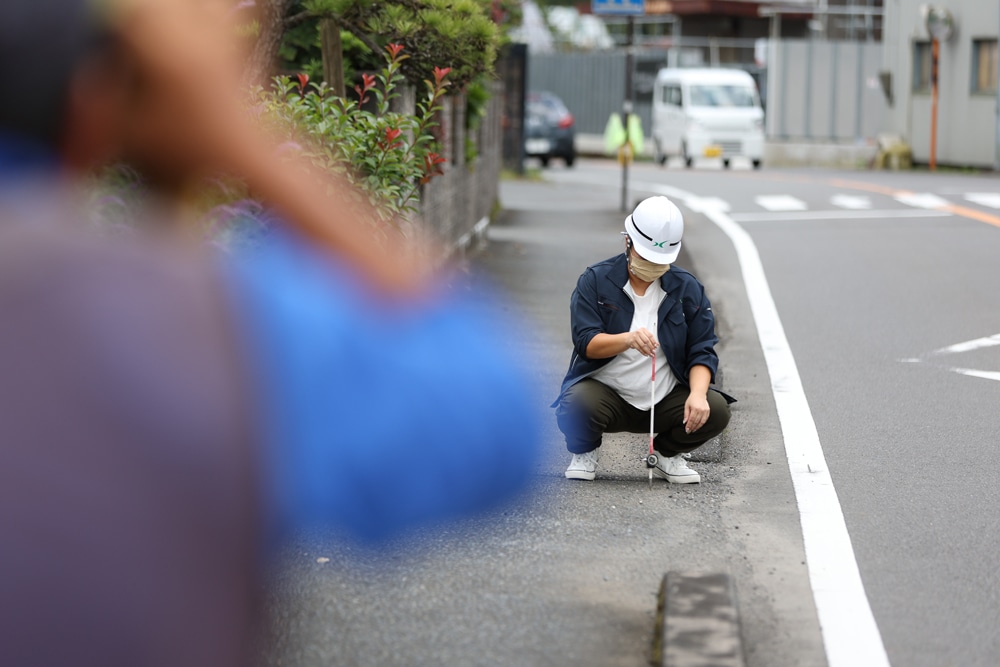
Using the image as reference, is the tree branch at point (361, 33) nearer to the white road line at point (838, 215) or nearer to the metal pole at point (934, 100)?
the white road line at point (838, 215)

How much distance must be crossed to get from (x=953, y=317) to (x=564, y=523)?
606cm

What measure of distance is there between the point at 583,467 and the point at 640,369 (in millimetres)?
443

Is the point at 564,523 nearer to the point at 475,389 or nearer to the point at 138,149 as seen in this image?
the point at 475,389

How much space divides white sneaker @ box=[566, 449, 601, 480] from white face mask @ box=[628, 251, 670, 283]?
730mm

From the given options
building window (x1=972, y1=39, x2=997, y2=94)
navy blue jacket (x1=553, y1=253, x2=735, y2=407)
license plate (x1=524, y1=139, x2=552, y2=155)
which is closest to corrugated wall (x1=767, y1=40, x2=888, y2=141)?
building window (x1=972, y1=39, x2=997, y2=94)

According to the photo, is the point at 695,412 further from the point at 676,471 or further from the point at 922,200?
the point at 922,200

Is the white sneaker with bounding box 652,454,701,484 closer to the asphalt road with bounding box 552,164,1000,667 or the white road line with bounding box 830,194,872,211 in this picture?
the asphalt road with bounding box 552,164,1000,667

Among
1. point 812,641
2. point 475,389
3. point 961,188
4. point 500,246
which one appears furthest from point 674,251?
point 961,188

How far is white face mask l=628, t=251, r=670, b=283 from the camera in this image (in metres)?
5.61

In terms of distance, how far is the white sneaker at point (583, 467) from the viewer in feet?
19.1

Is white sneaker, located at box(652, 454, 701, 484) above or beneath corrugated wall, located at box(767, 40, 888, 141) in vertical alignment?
beneath

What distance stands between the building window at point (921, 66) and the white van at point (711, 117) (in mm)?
3606

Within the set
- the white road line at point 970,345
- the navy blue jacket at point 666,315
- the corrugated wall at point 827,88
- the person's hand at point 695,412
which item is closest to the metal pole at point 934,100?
the corrugated wall at point 827,88

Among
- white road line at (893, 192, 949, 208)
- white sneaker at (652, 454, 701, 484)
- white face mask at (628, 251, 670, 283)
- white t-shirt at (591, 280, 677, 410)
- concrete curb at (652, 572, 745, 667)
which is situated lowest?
white sneaker at (652, 454, 701, 484)
